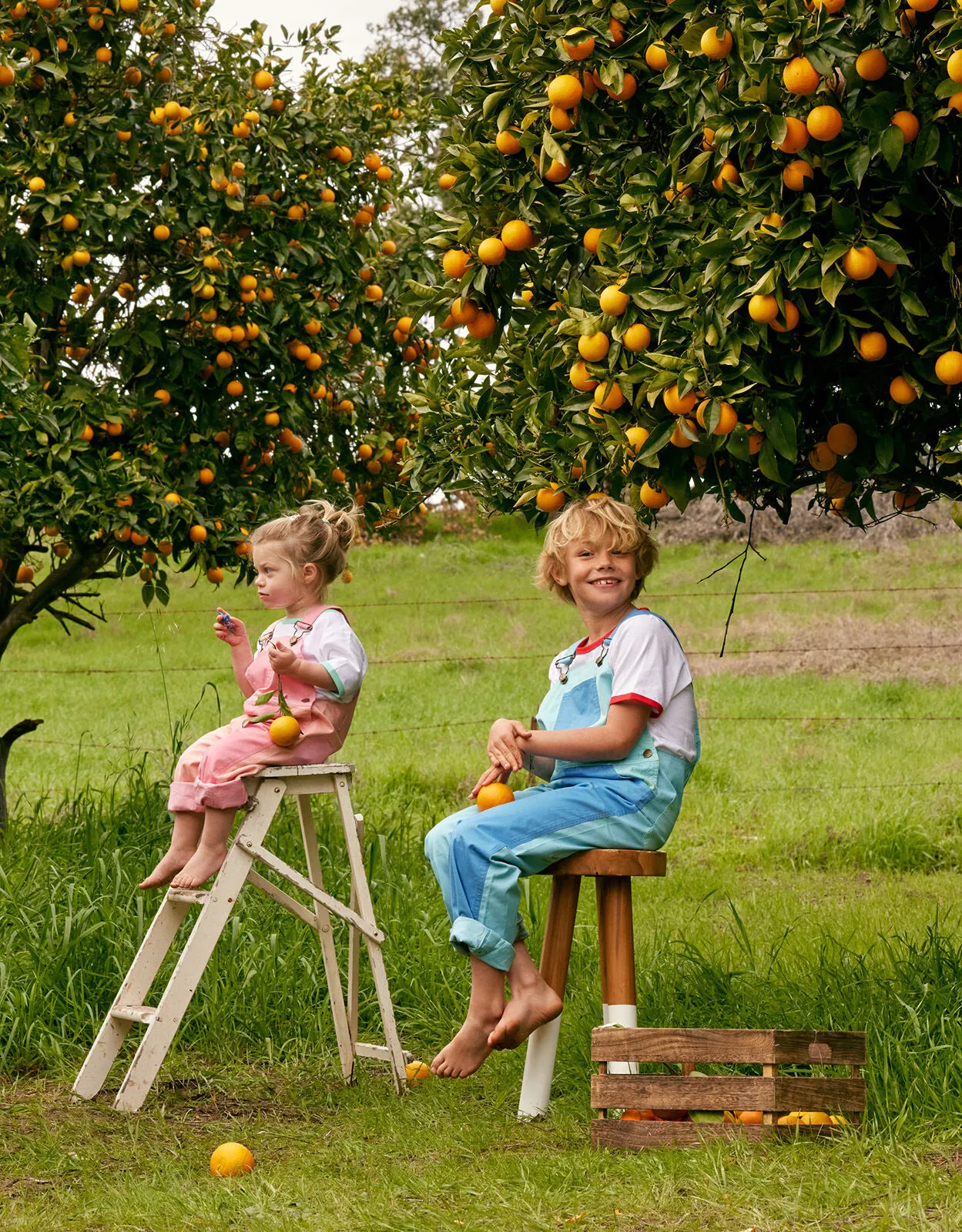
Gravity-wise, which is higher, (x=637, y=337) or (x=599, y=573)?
(x=637, y=337)

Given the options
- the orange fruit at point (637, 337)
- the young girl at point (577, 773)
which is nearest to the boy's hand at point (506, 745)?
the young girl at point (577, 773)

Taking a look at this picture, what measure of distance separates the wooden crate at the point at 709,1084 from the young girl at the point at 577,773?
191 mm

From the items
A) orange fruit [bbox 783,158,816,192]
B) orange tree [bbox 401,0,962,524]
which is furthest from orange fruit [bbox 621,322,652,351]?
orange fruit [bbox 783,158,816,192]

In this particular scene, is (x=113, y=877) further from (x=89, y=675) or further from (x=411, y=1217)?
(x=89, y=675)

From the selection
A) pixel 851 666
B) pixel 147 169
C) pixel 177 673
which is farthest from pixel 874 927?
pixel 177 673

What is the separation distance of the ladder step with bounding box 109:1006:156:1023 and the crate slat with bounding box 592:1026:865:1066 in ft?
3.71

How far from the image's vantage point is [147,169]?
513cm

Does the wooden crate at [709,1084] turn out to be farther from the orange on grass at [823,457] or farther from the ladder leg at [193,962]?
the orange on grass at [823,457]

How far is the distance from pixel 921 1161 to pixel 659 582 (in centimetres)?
1095

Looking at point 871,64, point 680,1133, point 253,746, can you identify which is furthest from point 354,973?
point 871,64

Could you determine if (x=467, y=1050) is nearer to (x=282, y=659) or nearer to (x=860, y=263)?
(x=282, y=659)

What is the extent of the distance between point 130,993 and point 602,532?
1653 mm

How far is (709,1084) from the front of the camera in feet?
9.38

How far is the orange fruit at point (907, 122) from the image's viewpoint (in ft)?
8.17
